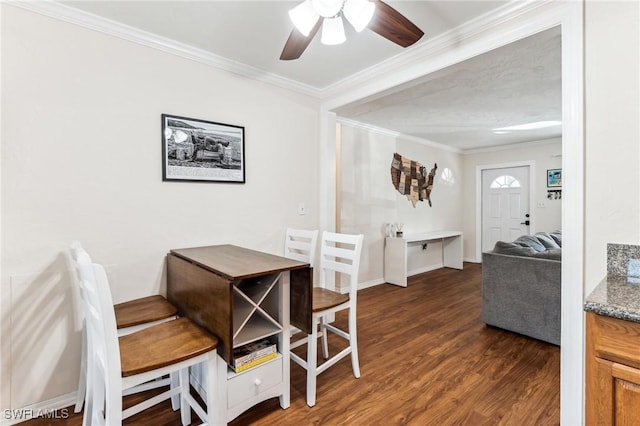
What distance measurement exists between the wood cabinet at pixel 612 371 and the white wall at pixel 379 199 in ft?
10.3

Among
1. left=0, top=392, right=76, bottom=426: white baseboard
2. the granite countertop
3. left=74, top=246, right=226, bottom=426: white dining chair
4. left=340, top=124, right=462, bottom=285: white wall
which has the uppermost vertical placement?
left=340, top=124, right=462, bottom=285: white wall

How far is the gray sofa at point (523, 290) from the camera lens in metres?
2.64

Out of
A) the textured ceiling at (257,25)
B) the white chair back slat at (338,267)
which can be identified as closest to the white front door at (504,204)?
the textured ceiling at (257,25)

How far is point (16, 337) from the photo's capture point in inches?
67.0

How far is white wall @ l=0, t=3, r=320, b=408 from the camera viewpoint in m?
1.69

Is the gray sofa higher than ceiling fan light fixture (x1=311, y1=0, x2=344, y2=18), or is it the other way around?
ceiling fan light fixture (x1=311, y1=0, x2=344, y2=18)

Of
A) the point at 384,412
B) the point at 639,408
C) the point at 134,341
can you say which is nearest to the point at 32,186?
the point at 134,341

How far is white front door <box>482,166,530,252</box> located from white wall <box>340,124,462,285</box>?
3.01 ft

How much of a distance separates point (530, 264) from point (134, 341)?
3101 mm

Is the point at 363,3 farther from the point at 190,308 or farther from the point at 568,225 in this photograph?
the point at 190,308

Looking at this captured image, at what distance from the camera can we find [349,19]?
1.43m

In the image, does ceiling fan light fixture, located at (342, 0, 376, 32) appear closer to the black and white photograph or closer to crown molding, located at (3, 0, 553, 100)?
crown molding, located at (3, 0, 553, 100)

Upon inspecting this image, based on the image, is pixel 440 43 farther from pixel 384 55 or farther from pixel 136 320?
pixel 136 320

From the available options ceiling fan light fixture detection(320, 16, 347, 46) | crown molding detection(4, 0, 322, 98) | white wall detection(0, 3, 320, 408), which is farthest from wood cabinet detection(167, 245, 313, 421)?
crown molding detection(4, 0, 322, 98)
